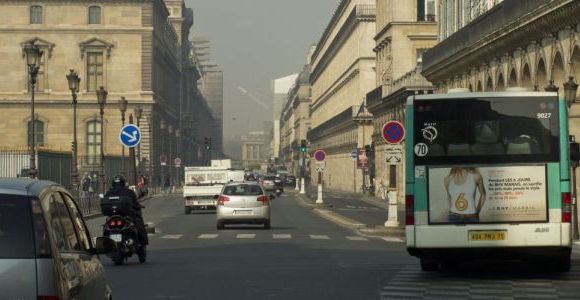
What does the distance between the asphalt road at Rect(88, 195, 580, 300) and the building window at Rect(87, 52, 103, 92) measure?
89.0m

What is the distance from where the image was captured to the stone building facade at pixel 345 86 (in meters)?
114

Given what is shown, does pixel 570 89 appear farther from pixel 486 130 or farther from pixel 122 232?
pixel 122 232

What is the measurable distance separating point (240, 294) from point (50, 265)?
9136 millimetres

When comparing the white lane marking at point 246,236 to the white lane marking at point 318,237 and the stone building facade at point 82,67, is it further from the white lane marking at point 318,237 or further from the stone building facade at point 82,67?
the stone building facade at point 82,67

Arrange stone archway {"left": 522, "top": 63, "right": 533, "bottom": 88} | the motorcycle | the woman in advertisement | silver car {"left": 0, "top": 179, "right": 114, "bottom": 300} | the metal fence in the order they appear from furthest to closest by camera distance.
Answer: the metal fence < stone archway {"left": 522, "top": 63, "right": 533, "bottom": 88} < the motorcycle < the woman in advertisement < silver car {"left": 0, "top": 179, "right": 114, "bottom": 300}

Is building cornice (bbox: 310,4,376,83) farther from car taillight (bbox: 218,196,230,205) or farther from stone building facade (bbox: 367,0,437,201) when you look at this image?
car taillight (bbox: 218,196,230,205)

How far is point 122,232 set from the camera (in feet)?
74.0

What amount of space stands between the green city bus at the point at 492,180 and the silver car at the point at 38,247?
426 inches

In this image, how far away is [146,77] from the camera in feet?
392

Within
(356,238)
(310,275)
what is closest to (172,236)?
(356,238)

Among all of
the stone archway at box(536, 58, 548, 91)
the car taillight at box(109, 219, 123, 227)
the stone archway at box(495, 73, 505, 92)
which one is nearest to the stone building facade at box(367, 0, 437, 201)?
the stone archway at box(495, 73, 505, 92)

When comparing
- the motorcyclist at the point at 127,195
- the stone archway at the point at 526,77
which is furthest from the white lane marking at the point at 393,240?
the stone archway at the point at 526,77

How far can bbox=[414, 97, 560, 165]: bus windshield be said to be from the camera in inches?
740

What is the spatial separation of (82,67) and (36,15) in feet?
20.3
